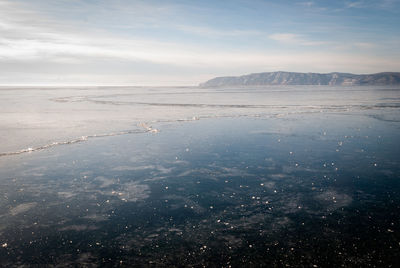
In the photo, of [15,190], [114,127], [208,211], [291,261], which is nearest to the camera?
[291,261]

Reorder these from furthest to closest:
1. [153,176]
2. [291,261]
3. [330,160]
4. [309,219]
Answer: [330,160]
[153,176]
[309,219]
[291,261]

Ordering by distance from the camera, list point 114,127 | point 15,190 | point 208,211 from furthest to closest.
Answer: point 114,127 → point 15,190 → point 208,211

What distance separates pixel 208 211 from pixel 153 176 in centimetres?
400

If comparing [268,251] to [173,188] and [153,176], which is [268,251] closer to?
[173,188]

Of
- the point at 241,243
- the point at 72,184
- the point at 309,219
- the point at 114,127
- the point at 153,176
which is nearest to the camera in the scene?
the point at 241,243

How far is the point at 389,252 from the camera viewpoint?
6.53 metres

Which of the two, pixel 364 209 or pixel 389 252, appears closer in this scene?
pixel 389 252

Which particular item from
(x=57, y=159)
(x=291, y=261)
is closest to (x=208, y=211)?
(x=291, y=261)

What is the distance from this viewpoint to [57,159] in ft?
47.5

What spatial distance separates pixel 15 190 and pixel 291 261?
9.57m

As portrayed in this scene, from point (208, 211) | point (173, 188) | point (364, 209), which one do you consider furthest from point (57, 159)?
point (364, 209)

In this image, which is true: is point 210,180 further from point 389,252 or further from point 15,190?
point 15,190

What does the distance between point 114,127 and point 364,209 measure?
2051 centimetres

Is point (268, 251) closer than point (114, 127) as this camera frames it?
Yes
